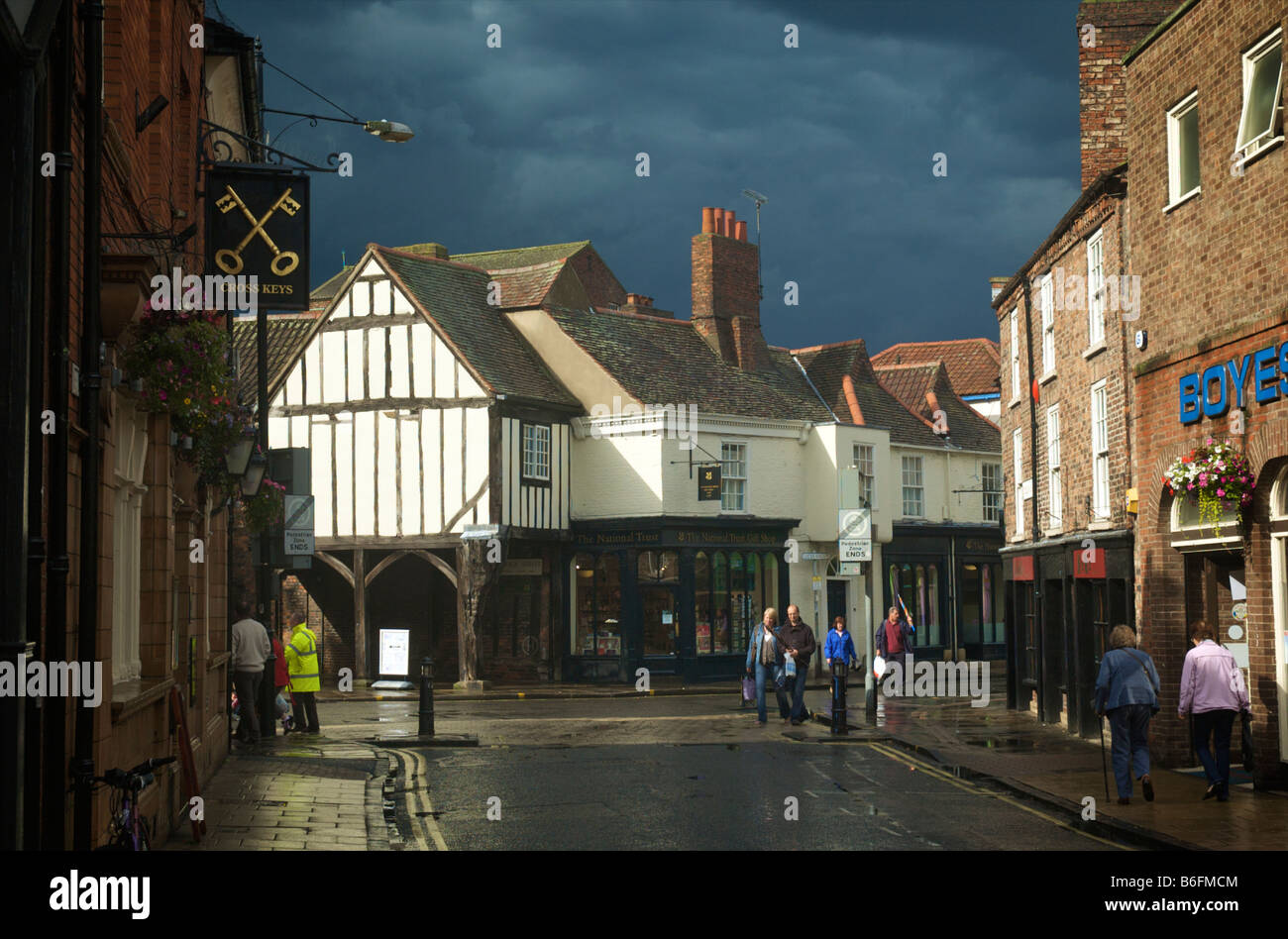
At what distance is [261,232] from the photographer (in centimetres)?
1445

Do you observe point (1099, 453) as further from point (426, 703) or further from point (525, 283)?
point (525, 283)

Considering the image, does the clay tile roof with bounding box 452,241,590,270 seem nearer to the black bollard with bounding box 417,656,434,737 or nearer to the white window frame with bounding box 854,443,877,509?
the white window frame with bounding box 854,443,877,509

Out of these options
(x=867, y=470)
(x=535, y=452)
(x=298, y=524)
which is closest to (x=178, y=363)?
(x=298, y=524)

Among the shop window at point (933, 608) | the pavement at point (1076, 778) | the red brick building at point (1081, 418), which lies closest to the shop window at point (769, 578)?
the shop window at point (933, 608)

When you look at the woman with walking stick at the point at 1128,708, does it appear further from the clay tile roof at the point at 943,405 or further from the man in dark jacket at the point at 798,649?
the clay tile roof at the point at 943,405

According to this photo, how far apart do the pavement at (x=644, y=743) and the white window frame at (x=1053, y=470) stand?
3.27 m

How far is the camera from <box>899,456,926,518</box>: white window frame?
42.2 metres

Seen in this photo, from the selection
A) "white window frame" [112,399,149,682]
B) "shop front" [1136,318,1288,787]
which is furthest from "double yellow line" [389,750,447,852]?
"shop front" [1136,318,1288,787]

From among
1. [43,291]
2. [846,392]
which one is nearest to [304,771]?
[43,291]

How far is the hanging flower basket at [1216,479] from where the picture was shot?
13805mm

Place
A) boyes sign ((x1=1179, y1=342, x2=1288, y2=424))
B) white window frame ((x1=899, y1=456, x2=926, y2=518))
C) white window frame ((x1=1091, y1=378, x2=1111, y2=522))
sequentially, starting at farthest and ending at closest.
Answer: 1. white window frame ((x1=899, y1=456, x2=926, y2=518))
2. white window frame ((x1=1091, y1=378, x2=1111, y2=522))
3. boyes sign ((x1=1179, y1=342, x2=1288, y2=424))

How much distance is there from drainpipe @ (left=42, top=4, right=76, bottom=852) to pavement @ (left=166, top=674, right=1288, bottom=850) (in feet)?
11.6

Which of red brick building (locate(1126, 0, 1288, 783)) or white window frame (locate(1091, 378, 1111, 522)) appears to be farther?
white window frame (locate(1091, 378, 1111, 522))

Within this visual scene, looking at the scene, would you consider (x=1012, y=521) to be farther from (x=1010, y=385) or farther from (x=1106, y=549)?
(x=1106, y=549)
